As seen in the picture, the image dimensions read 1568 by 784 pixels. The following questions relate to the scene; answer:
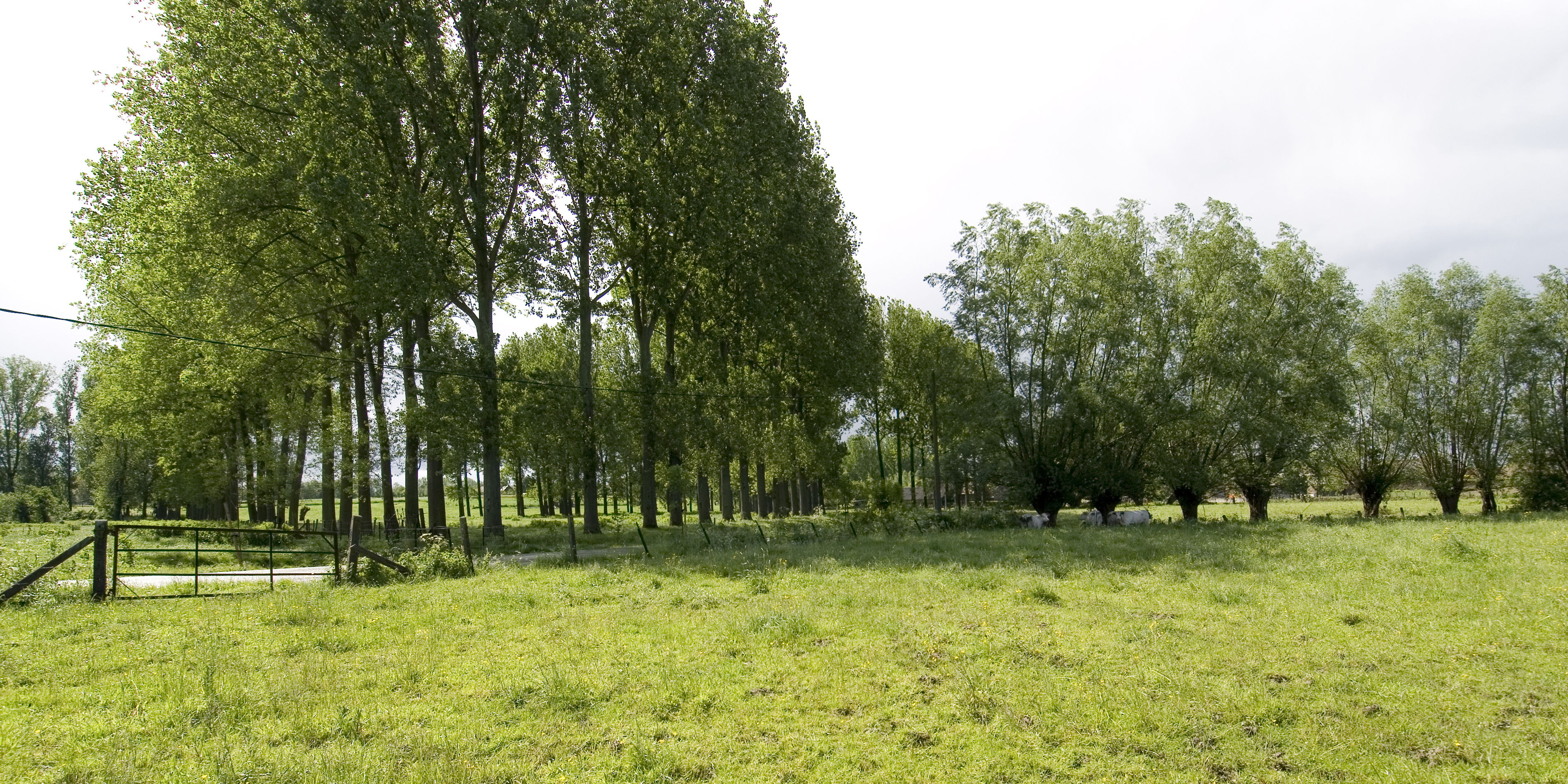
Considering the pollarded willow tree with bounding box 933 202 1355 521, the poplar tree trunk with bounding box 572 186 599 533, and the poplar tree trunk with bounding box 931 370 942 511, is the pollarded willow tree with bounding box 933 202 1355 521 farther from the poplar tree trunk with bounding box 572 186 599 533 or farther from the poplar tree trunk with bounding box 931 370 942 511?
the poplar tree trunk with bounding box 572 186 599 533

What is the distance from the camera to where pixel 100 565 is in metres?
15.4

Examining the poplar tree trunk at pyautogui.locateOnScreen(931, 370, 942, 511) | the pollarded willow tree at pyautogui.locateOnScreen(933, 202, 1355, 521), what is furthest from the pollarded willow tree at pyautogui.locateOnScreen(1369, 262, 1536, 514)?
the poplar tree trunk at pyautogui.locateOnScreen(931, 370, 942, 511)

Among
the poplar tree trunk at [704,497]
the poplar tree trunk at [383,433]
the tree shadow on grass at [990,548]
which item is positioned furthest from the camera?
the poplar tree trunk at [704,497]

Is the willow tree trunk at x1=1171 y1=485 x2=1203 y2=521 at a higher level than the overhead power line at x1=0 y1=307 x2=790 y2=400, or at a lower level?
lower

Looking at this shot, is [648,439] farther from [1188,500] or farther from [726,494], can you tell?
[1188,500]

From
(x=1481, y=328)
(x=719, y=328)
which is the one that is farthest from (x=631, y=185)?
(x=1481, y=328)

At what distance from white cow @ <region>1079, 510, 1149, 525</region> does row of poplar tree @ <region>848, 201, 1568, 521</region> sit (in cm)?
59

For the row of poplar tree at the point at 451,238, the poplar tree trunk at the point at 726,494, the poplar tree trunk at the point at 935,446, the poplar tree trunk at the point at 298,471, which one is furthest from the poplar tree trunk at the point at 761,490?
the poplar tree trunk at the point at 298,471

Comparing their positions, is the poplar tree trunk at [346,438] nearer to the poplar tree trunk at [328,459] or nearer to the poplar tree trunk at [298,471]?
the poplar tree trunk at [328,459]

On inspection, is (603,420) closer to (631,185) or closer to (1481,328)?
(631,185)

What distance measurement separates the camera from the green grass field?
6.91 metres

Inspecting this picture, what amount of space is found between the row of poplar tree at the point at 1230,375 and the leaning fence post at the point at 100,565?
31.2 m

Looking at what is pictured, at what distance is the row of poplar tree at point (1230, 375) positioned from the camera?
3575cm

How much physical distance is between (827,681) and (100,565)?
15.6 meters
